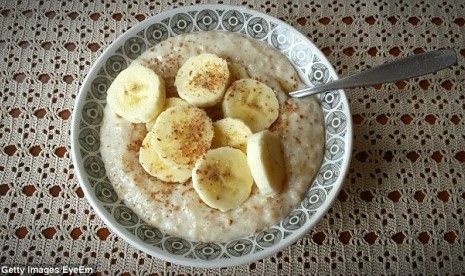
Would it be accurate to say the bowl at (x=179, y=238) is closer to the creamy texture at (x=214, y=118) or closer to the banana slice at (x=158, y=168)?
the creamy texture at (x=214, y=118)

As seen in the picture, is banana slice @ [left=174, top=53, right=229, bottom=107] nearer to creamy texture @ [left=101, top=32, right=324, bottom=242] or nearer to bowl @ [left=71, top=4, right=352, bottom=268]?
creamy texture @ [left=101, top=32, right=324, bottom=242]

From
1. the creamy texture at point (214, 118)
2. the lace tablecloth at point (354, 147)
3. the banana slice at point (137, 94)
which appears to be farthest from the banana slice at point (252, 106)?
the lace tablecloth at point (354, 147)

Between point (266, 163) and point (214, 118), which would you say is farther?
point (214, 118)

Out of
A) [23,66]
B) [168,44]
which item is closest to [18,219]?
[23,66]

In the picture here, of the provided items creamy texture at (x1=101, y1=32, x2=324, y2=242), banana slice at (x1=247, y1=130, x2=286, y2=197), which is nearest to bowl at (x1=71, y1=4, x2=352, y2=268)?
creamy texture at (x1=101, y1=32, x2=324, y2=242)

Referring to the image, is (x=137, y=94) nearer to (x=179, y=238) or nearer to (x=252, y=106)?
(x=252, y=106)

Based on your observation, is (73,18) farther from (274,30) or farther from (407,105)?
(407,105)

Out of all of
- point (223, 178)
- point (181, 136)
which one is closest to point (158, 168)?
point (181, 136)
